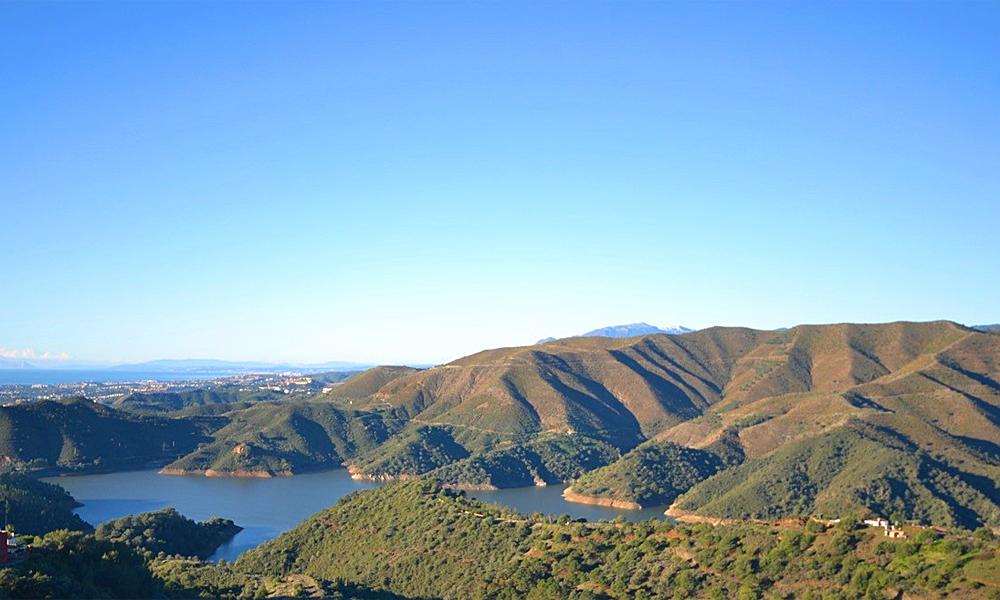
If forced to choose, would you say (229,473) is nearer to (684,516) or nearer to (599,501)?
(599,501)

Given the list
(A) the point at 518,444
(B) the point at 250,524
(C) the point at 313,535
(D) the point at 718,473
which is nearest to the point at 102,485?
(B) the point at 250,524

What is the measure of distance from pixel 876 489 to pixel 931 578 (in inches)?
2754

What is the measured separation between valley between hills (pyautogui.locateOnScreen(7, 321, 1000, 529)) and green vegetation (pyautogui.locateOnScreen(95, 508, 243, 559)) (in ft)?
182

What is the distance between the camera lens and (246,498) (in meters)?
140

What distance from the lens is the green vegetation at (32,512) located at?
99062 millimetres

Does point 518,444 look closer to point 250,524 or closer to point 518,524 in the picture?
point 250,524

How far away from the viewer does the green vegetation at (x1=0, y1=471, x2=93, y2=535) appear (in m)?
99.1

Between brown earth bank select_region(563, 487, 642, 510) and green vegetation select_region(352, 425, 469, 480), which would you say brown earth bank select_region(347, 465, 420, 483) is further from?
brown earth bank select_region(563, 487, 642, 510)

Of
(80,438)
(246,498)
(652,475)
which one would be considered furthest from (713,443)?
(80,438)

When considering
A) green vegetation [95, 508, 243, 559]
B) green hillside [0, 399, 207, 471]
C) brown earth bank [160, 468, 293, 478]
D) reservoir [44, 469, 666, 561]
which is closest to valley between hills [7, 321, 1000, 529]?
green hillside [0, 399, 207, 471]

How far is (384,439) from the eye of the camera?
193m

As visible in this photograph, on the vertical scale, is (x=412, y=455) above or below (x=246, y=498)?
above

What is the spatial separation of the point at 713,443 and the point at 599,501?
85.7ft

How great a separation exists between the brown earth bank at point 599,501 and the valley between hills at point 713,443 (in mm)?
380
